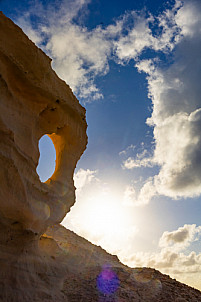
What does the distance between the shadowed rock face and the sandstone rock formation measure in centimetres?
4

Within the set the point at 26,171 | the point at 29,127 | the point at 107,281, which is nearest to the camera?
the point at 26,171

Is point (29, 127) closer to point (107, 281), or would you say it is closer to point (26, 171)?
point (26, 171)

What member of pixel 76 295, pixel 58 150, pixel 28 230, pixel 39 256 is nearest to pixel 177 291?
pixel 76 295

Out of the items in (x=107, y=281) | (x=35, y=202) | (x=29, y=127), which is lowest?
(x=107, y=281)

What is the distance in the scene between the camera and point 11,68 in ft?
29.4

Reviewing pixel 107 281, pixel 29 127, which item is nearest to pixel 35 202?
pixel 29 127

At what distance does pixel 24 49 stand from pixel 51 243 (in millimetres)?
11442

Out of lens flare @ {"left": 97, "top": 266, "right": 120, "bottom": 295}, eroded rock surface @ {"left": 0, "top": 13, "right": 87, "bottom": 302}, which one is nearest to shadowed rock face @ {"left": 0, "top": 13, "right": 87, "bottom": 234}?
eroded rock surface @ {"left": 0, "top": 13, "right": 87, "bottom": 302}

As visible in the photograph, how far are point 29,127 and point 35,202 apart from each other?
360 centimetres

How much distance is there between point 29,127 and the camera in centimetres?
959

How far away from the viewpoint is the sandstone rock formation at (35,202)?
8.03 meters

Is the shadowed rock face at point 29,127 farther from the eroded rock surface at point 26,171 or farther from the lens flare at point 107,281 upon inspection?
the lens flare at point 107,281

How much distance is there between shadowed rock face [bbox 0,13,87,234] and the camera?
26.3ft

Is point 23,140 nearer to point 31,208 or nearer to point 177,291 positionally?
point 31,208
